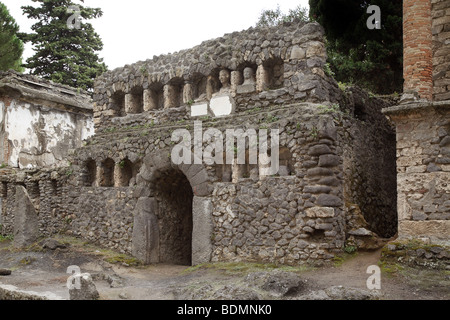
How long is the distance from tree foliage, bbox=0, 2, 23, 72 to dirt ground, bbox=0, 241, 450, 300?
16018mm

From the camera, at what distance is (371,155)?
431 inches

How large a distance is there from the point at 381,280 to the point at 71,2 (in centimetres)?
2256

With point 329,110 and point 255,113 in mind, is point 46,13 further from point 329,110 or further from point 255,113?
point 329,110

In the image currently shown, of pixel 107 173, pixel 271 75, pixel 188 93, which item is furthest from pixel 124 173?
pixel 271 75

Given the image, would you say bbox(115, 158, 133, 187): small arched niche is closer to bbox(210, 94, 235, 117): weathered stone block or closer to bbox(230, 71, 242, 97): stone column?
bbox(210, 94, 235, 117): weathered stone block

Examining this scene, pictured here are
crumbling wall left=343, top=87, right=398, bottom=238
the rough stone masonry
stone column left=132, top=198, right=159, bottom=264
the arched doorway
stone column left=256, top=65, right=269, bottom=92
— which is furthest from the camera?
the arched doorway

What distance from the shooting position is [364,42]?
15.8 metres

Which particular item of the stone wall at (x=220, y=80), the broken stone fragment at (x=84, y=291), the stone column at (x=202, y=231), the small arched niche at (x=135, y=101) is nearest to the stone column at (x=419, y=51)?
the stone wall at (x=220, y=80)

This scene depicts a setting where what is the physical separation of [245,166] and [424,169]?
365 cm

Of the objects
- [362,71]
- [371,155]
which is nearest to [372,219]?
[371,155]

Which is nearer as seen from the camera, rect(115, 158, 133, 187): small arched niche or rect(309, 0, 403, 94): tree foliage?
rect(115, 158, 133, 187): small arched niche

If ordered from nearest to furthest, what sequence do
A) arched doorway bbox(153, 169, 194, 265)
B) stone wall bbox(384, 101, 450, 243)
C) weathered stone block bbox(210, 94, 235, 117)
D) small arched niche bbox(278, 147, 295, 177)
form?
1. stone wall bbox(384, 101, 450, 243)
2. small arched niche bbox(278, 147, 295, 177)
3. weathered stone block bbox(210, 94, 235, 117)
4. arched doorway bbox(153, 169, 194, 265)

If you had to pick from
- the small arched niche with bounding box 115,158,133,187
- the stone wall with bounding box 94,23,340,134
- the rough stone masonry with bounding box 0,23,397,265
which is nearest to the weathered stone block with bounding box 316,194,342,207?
the rough stone masonry with bounding box 0,23,397,265

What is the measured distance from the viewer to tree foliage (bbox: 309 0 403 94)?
1504 centimetres
